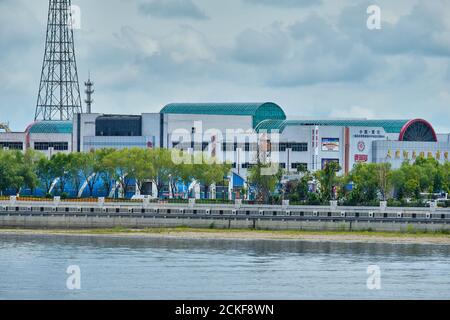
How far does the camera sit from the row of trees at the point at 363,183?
166750 millimetres

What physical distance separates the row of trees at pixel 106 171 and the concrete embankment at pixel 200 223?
3178cm

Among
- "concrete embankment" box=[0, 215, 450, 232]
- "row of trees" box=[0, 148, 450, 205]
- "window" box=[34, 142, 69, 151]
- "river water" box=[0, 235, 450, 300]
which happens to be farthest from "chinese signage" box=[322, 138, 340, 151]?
"river water" box=[0, 235, 450, 300]

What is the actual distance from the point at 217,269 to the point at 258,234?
111ft

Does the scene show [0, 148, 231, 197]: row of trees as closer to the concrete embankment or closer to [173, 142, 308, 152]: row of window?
[173, 142, 308, 152]: row of window

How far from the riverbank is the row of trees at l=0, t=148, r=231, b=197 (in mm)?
36428

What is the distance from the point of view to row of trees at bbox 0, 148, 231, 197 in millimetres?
173750

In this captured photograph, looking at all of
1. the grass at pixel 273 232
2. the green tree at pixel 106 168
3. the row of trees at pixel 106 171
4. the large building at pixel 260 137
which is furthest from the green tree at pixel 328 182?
the grass at pixel 273 232

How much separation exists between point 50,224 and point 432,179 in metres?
54.4

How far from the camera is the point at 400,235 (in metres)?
131

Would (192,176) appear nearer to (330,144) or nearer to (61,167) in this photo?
(61,167)
